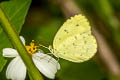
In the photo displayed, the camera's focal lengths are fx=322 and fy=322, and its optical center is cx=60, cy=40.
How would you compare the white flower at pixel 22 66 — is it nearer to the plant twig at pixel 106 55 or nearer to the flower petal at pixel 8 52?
the flower petal at pixel 8 52

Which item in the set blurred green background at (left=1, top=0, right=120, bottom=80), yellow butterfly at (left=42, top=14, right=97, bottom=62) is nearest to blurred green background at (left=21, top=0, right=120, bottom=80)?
blurred green background at (left=1, top=0, right=120, bottom=80)

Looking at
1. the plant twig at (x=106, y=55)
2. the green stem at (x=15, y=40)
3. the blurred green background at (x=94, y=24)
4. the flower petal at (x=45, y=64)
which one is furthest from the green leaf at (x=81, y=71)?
the green stem at (x=15, y=40)

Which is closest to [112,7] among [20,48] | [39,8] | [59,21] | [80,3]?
[80,3]

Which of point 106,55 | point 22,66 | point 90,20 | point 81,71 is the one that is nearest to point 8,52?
point 22,66

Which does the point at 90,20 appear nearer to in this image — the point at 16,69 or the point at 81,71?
the point at 81,71

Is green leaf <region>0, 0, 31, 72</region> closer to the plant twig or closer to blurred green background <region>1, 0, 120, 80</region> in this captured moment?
blurred green background <region>1, 0, 120, 80</region>
